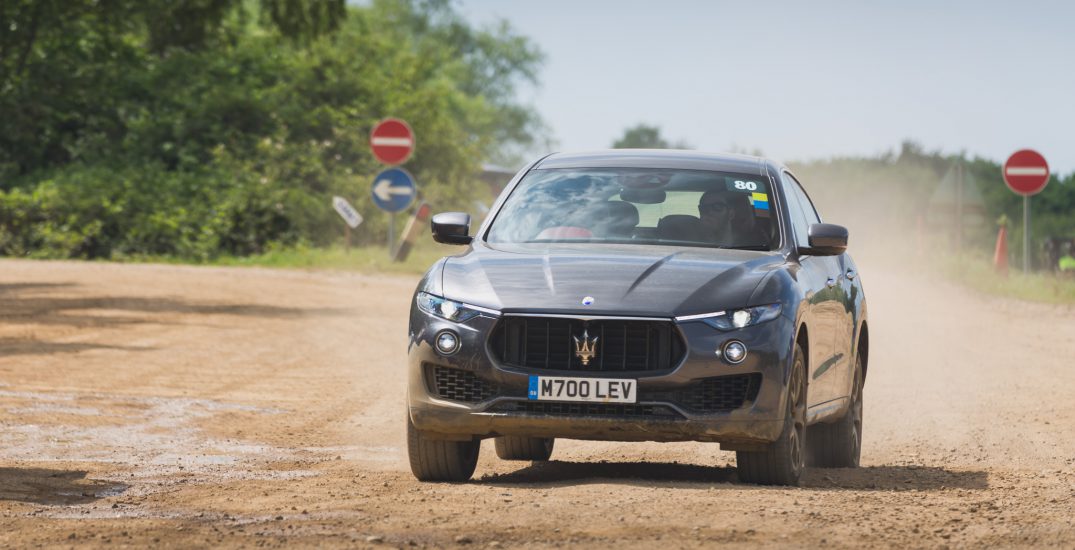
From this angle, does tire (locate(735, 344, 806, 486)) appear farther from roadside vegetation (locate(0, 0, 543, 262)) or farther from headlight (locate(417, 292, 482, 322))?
roadside vegetation (locate(0, 0, 543, 262))

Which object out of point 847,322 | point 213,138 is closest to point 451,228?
point 847,322

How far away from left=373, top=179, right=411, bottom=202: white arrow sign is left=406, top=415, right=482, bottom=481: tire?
2212 centimetres

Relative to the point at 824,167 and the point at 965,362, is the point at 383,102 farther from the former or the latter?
the point at 824,167

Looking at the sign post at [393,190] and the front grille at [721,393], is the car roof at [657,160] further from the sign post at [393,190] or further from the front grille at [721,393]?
the sign post at [393,190]

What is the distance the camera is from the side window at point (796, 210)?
9.07m

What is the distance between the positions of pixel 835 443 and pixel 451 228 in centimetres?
244

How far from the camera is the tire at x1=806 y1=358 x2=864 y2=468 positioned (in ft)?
31.7

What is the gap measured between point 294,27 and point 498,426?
2399cm

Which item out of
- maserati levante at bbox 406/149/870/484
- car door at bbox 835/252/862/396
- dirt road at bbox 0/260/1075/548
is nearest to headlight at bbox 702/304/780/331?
maserati levante at bbox 406/149/870/484

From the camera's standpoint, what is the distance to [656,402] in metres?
7.68

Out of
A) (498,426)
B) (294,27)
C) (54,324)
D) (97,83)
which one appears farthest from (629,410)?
(97,83)

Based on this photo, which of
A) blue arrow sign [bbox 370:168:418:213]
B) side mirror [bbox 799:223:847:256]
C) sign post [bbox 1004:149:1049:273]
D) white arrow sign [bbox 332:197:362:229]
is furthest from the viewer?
white arrow sign [bbox 332:197:362:229]

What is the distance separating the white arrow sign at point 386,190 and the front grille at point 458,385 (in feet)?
73.5

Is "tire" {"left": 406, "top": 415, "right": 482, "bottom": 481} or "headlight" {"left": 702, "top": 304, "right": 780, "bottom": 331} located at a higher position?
"headlight" {"left": 702, "top": 304, "right": 780, "bottom": 331}
